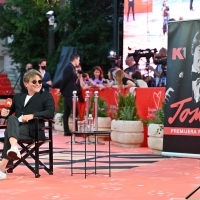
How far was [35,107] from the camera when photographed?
920 cm

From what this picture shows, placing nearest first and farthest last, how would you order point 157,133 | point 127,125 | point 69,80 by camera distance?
point 157,133
point 127,125
point 69,80

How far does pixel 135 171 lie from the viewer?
31.5ft

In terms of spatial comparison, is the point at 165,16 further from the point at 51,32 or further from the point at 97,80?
the point at 51,32

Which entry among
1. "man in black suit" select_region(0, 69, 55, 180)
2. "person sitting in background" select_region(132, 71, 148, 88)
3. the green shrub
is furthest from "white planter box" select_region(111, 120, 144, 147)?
"man in black suit" select_region(0, 69, 55, 180)

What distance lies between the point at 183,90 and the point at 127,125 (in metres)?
2.61

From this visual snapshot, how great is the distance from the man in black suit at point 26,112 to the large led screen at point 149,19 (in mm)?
10675

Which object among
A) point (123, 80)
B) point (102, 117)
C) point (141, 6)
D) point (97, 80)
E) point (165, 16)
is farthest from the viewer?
point (141, 6)

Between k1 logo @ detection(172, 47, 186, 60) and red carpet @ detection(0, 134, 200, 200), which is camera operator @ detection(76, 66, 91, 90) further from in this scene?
k1 logo @ detection(172, 47, 186, 60)

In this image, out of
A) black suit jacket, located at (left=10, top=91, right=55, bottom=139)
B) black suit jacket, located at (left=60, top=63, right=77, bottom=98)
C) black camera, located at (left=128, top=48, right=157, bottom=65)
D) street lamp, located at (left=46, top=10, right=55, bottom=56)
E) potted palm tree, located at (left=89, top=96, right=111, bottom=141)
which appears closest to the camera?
black suit jacket, located at (left=10, top=91, right=55, bottom=139)

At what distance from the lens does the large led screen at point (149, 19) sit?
1970 cm

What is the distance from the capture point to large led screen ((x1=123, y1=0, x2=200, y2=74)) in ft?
64.6

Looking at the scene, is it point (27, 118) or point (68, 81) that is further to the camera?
point (68, 81)

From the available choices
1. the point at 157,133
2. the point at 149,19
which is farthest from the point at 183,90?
the point at 149,19

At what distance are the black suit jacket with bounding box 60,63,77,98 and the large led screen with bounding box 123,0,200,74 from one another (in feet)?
15.4
